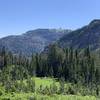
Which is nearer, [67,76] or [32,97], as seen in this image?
[32,97]

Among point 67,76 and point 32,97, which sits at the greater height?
point 67,76

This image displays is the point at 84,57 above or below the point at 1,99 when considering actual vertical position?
above

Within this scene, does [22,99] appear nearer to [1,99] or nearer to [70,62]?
[1,99]

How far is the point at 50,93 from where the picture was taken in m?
121

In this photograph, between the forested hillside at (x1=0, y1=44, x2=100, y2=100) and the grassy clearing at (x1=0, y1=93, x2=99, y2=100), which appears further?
the forested hillside at (x1=0, y1=44, x2=100, y2=100)

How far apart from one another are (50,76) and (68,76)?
13603 millimetres

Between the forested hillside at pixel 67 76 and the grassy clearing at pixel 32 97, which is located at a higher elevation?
the forested hillside at pixel 67 76

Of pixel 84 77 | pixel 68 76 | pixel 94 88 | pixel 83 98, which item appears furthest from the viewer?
pixel 68 76

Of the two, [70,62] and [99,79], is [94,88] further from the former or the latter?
[70,62]

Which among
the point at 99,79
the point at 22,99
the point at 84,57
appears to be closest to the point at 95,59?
the point at 84,57

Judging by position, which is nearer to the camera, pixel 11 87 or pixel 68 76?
pixel 11 87

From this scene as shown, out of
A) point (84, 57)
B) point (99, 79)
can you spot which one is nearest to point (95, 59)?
point (84, 57)

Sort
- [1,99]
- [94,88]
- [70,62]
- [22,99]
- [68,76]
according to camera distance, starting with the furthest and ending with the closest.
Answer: [70,62]
[68,76]
[94,88]
[22,99]
[1,99]

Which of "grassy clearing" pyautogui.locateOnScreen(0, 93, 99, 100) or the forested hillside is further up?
the forested hillside
